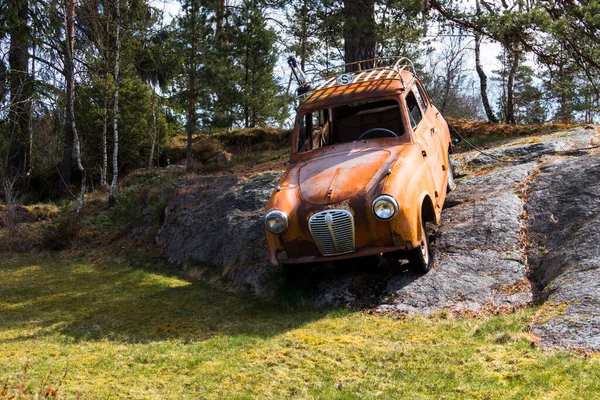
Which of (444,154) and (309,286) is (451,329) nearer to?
(309,286)

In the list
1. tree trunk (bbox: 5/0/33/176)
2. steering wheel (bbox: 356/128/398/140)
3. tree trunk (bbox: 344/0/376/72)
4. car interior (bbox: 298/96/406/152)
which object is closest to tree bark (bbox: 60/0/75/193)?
tree trunk (bbox: 5/0/33/176)

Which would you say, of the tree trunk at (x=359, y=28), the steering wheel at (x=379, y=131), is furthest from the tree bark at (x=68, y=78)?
the steering wheel at (x=379, y=131)

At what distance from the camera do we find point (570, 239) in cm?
708

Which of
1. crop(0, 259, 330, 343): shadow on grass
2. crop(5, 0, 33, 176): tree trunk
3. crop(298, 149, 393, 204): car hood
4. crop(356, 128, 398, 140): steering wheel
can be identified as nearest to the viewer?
crop(0, 259, 330, 343): shadow on grass

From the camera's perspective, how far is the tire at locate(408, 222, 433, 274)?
6941mm

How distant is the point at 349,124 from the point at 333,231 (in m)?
2.86

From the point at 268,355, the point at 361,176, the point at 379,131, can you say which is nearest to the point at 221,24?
the point at 379,131

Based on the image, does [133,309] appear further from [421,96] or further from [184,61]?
[184,61]

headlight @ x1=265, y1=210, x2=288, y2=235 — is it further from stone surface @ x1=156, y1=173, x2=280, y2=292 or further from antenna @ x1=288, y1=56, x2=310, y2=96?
antenna @ x1=288, y1=56, x2=310, y2=96

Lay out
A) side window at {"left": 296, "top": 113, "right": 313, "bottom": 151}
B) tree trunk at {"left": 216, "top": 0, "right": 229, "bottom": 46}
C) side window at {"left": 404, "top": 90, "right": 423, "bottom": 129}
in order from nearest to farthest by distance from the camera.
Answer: side window at {"left": 404, "top": 90, "right": 423, "bottom": 129} → side window at {"left": 296, "top": 113, "right": 313, "bottom": 151} → tree trunk at {"left": 216, "top": 0, "right": 229, "bottom": 46}

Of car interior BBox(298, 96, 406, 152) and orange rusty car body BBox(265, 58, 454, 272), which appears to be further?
car interior BBox(298, 96, 406, 152)

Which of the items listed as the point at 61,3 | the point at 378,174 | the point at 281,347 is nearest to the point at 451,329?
the point at 281,347

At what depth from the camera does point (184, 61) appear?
22188 millimetres

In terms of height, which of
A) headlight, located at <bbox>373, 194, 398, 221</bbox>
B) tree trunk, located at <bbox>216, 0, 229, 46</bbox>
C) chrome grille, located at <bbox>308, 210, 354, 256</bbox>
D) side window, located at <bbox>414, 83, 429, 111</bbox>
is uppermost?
tree trunk, located at <bbox>216, 0, 229, 46</bbox>
